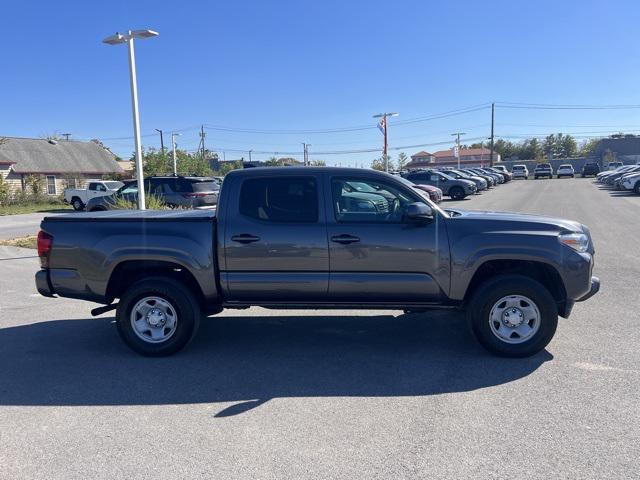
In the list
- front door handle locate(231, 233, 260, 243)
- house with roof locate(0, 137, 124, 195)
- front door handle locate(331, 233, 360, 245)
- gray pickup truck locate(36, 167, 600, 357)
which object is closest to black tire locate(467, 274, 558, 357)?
gray pickup truck locate(36, 167, 600, 357)

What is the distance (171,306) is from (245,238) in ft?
3.44

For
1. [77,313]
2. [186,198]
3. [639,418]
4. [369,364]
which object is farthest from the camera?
[186,198]

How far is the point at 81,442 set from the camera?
3627mm

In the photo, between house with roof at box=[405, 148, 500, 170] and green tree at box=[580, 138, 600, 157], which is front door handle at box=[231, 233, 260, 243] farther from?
green tree at box=[580, 138, 600, 157]

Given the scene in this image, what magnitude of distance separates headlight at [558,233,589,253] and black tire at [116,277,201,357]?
143 inches

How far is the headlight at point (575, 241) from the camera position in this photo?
495 centimetres

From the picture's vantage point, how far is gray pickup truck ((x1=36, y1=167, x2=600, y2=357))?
4977 millimetres

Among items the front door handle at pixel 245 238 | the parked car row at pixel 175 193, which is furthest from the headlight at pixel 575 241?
the parked car row at pixel 175 193

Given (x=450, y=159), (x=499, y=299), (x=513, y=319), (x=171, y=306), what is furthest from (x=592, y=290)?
(x=450, y=159)

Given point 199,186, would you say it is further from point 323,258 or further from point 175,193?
point 323,258

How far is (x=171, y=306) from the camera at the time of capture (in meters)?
5.29

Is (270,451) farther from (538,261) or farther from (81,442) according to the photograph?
(538,261)

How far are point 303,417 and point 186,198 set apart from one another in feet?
46.9

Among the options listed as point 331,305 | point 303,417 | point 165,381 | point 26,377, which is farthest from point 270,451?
point 26,377
